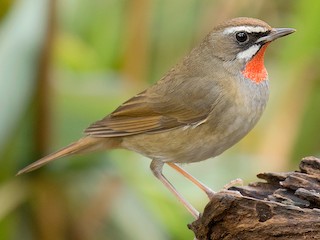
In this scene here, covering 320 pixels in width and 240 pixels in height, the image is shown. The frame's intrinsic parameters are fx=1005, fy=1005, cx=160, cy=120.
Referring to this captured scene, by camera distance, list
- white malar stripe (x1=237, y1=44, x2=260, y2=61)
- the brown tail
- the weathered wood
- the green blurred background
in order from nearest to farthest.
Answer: the weathered wood < white malar stripe (x1=237, y1=44, x2=260, y2=61) < the brown tail < the green blurred background

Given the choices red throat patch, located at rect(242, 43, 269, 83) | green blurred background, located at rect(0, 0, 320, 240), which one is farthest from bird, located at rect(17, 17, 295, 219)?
green blurred background, located at rect(0, 0, 320, 240)

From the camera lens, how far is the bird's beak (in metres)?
4.79

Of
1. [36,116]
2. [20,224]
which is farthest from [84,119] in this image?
[20,224]

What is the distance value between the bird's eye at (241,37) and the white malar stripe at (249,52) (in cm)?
5

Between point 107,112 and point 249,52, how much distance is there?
166 centimetres

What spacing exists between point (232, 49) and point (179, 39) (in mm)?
1892

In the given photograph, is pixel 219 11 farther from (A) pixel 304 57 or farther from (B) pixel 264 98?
(B) pixel 264 98

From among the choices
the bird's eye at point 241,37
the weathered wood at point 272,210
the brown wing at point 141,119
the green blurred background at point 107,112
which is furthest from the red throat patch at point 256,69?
the green blurred background at point 107,112

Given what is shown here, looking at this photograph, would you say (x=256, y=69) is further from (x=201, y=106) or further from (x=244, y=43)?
(x=201, y=106)

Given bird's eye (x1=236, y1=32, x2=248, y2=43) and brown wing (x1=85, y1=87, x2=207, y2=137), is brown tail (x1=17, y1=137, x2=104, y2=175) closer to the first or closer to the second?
brown wing (x1=85, y1=87, x2=207, y2=137)

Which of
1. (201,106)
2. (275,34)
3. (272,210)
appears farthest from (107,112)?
(272,210)

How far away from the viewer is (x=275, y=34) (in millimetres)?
4828

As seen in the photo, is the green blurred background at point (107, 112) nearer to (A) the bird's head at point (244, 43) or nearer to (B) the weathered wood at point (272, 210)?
(A) the bird's head at point (244, 43)

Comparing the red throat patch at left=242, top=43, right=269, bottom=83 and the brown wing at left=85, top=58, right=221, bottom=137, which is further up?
the red throat patch at left=242, top=43, right=269, bottom=83
